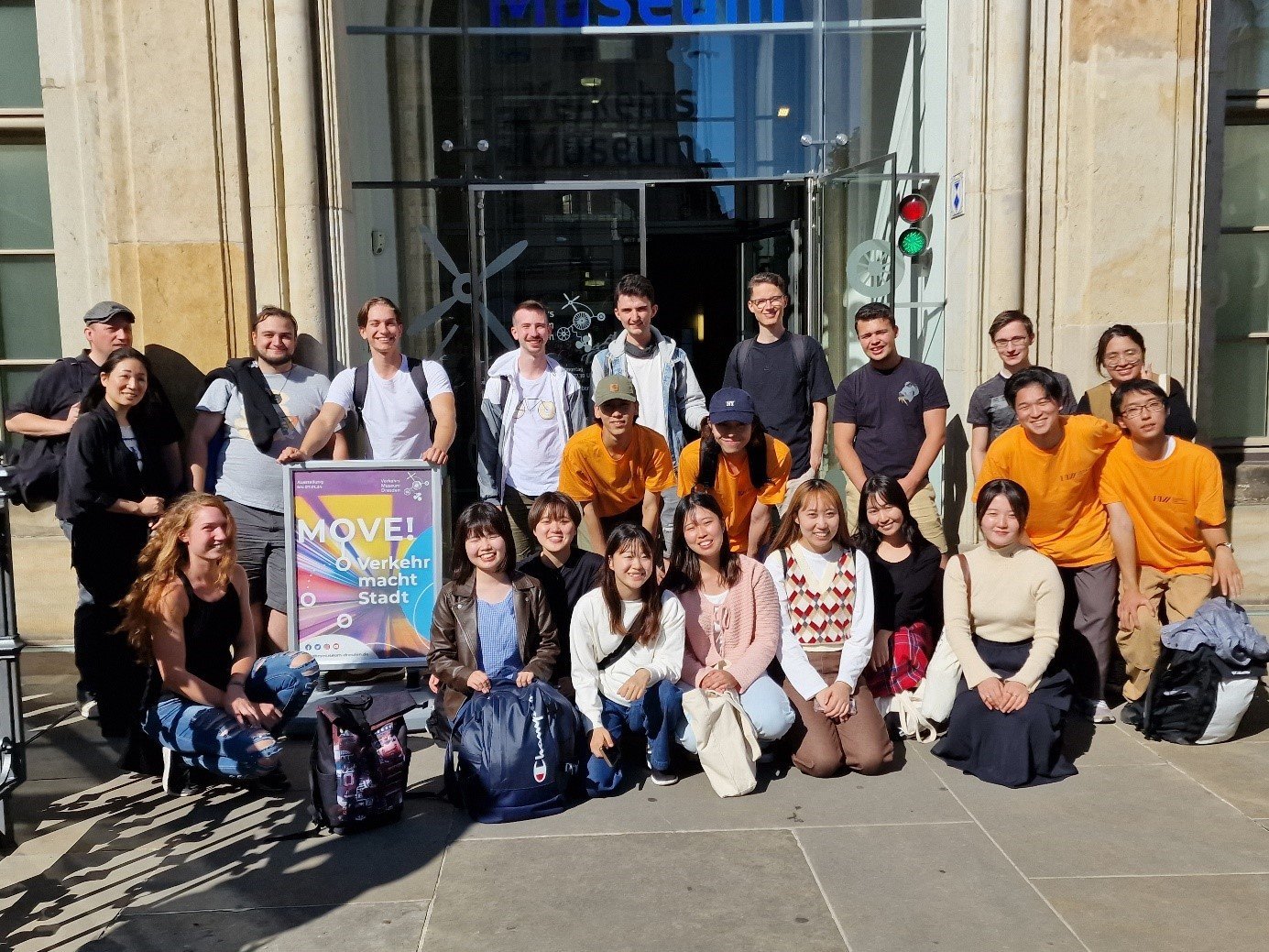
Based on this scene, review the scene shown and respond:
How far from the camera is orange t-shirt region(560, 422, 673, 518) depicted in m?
5.47

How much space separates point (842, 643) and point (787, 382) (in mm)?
1471

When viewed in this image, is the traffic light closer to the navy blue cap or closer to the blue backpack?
the navy blue cap

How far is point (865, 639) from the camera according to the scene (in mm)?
5023

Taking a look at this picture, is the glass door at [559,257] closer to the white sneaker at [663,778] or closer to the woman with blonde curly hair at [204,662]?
the woman with blonde curly hair at [204,662]

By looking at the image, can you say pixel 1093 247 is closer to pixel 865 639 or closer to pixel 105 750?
pixel 865 639

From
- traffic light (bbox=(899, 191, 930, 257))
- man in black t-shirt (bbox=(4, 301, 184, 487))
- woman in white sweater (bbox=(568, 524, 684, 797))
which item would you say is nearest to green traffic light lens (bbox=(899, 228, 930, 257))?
traffic light (bbox=(899, 191, 930, 257))

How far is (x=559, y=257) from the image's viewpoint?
7.89 metres

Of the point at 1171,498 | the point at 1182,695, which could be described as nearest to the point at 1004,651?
the point at 1182,695

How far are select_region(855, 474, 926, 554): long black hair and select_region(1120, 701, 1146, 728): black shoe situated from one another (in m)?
1.18

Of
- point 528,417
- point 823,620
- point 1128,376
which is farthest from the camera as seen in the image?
point 528,417

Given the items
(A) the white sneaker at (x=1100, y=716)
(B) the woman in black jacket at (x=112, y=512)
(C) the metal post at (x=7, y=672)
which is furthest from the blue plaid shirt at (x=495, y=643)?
(A) the white sneaker at (x=1100, y=716)

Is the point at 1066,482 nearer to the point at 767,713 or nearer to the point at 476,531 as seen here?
the point at 767,713

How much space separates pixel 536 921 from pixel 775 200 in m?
5.97

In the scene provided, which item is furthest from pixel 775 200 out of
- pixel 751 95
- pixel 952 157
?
pixel 952 157
